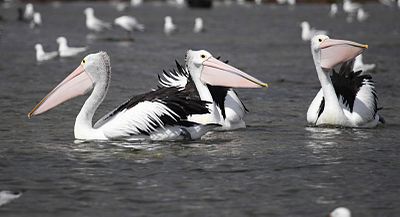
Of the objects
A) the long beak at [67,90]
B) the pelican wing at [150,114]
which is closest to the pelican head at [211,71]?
the pelican wing at [150,114]

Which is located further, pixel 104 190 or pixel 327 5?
pixel 327 5

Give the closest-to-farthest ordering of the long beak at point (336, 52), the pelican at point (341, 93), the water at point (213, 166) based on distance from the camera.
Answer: the water at point (213, 166)
the pelican at point (341, 93)
the long beak at point (336, 52)

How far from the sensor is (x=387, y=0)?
51.9 m

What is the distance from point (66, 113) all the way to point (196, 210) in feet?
15.7

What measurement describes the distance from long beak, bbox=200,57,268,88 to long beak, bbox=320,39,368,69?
1.04 m

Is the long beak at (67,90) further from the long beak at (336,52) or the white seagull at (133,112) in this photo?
the long beak at (336,52)

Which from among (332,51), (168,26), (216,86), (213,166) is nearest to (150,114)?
(213,166)

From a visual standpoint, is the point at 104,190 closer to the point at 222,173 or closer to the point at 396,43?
the point at 222,173

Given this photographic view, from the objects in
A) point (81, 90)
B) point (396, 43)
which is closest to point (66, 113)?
point (81, 90)

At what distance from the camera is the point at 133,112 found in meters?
7.79

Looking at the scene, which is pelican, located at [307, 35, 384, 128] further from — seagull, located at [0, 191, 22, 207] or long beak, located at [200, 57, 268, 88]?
seagull, located at [0, 191, 22, 207]

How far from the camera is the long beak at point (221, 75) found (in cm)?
843

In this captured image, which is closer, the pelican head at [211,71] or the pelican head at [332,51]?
the pelican head at [211,71]

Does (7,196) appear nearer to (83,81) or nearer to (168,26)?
(83,81)
